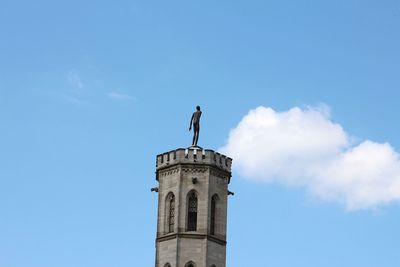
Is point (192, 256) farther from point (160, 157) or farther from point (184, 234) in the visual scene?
point (160, 157)

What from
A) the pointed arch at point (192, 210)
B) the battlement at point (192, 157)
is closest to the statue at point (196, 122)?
the battlement at point (192, 157)

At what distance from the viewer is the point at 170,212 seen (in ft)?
198

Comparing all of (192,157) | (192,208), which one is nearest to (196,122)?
(192,157)

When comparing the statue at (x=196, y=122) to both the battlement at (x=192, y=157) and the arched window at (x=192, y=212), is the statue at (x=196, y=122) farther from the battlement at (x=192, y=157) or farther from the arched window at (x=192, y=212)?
the arched window at (x=192, y=212)

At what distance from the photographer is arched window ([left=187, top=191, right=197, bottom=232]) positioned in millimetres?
59594

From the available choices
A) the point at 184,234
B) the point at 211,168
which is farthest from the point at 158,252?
the point at 211,168

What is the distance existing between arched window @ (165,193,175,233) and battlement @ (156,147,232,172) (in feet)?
7.72

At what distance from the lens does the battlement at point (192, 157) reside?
60.5 m

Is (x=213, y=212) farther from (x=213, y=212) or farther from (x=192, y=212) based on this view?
(x=192, y=212)

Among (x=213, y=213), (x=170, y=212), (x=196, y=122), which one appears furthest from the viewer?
(x=196, y=122)

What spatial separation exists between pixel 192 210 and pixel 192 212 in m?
0.14

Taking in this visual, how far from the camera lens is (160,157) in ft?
204

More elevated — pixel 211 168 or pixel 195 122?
pixel 195 122

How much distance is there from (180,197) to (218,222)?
10.9 feet
